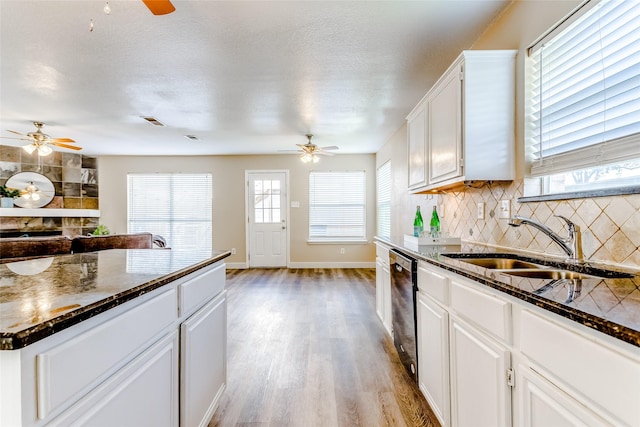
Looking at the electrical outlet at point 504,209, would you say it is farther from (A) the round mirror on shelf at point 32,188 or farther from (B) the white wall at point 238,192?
(A) the round mirror on shelf at point 32,188

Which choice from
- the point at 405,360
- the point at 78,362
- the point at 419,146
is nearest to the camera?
the point at 78,362

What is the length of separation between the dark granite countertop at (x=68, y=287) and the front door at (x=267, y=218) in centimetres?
486

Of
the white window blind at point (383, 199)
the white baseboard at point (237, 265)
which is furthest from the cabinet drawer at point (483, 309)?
the white baseboard at point (237, 265)

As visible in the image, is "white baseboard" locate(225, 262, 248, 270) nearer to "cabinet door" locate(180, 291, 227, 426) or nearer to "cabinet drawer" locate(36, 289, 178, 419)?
"cabinet door" locate(180, 291, 227, 426)

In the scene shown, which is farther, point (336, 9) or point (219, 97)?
point (219, 97)

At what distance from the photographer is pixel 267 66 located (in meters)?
2.70

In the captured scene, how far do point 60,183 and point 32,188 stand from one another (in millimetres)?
432

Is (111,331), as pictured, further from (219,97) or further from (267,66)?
(219,97)

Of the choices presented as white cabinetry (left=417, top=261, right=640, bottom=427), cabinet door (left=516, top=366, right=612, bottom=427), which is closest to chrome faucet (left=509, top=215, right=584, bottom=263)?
white cabinetry (left=417, top=261, right=640, bottom=427)

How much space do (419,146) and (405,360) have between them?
1.70 meters

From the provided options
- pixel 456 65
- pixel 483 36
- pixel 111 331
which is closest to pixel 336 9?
pixel 456 65

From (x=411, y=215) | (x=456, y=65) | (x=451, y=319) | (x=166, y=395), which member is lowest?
(x=166, y=395)

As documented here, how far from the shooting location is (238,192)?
256 inches

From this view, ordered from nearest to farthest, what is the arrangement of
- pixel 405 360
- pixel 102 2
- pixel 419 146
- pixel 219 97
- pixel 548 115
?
pixel 548 115, pixel 102 2, pixel 405 360, pixel 419 146, pixel 219 97
